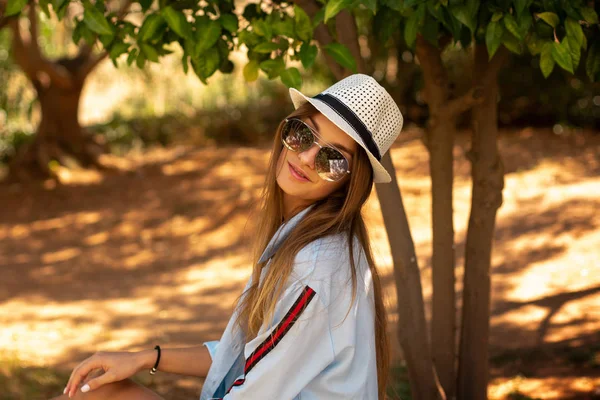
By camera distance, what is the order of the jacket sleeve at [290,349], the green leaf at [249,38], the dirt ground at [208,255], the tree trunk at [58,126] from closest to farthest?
the jacket sleeve at [290,349] < the green leaf at [249,38] < the dirt ground at [208,255] < the tree trunk at [58,126]

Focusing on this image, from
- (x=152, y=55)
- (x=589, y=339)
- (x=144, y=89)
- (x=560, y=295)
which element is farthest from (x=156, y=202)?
(x=152, y=55)

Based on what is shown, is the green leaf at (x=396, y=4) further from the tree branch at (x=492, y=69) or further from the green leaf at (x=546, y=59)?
the tree branch at (x=492, y=69)

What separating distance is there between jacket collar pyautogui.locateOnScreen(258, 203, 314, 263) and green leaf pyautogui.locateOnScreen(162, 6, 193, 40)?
73cm

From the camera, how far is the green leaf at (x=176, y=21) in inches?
104

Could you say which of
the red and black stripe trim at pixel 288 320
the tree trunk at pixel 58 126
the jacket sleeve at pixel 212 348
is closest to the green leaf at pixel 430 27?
the red and black stripe trim at pixel 288 320

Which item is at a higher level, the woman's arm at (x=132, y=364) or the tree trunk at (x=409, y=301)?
the tree trunk at (x=409, y=301)

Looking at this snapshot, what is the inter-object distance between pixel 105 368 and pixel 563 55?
176 cm

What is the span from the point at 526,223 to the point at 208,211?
3.46 meters

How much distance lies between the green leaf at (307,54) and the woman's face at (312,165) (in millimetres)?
265

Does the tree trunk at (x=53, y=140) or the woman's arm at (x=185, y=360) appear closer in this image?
the woman's arm at (x=185, y=360)

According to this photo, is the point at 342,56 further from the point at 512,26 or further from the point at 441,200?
the point at 441,200

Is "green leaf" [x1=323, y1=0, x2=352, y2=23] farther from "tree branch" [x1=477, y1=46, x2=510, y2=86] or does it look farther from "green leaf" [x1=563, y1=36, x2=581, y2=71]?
"tree branch" [x1=477, y1=46, x2=510, y2=86]

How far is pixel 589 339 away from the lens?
495 centimetres

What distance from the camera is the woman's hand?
8.01 feet
